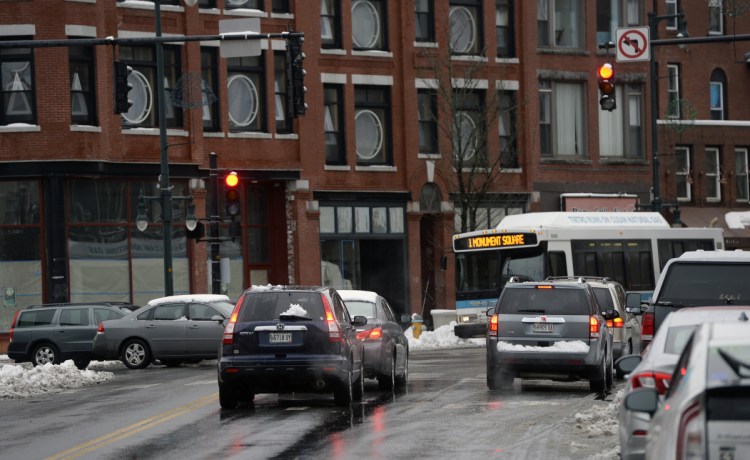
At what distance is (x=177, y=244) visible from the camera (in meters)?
45.2

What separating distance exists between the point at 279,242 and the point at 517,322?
26699 millimetres

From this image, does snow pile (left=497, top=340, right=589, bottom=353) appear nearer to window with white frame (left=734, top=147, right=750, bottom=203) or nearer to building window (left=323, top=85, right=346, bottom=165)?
building window (left=323, top=85, right=346, bottom=165)

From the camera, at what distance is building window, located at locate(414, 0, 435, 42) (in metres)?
50.7

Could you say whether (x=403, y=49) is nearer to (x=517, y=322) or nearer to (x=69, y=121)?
(x=69, y=121)

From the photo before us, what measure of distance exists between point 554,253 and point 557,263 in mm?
253

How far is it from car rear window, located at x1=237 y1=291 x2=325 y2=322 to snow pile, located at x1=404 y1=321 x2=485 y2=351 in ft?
63.8

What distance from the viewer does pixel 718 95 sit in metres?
61.9

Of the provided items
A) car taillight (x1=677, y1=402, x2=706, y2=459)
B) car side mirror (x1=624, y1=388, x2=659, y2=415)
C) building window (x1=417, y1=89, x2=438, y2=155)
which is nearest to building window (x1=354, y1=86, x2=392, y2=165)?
building window (x1=417, y1=89, x2=438, y2=155)

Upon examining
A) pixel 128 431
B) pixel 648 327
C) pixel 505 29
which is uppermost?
pixel 505 29

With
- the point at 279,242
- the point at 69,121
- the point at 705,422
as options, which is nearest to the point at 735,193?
the point at 279,242

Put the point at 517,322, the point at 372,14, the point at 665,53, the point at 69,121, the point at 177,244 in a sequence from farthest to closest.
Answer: the point at 665,53, the point at 372,14, the point at 177,244, the point at 69,121, the point at 517,322

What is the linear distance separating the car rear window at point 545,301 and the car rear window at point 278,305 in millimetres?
3836

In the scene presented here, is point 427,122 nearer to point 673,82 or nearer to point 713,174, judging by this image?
point 673,82

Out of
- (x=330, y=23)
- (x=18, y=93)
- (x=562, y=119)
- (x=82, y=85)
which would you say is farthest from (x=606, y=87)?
(x=562, y=119)
